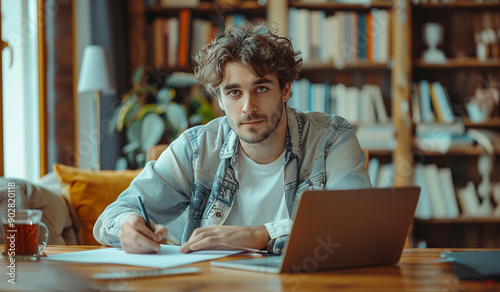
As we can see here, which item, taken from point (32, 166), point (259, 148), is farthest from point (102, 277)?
point (32, 166)

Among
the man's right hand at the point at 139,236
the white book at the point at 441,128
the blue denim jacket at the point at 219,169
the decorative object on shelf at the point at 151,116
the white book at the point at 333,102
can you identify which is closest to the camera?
the man's right hand at the point at 139,236

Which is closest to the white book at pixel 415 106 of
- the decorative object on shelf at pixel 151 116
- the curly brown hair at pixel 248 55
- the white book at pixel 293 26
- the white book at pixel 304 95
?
the white book at pixel 304 95

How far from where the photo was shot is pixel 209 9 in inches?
138

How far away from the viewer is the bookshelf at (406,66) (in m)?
3.34

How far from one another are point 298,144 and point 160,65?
1.94 m

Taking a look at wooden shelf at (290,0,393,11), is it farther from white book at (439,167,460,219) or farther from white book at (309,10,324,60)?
white book at (439,167,460,219)

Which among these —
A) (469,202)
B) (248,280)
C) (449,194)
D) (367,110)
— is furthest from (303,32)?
(248,280)

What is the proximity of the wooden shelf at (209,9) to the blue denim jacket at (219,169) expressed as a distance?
1.81m

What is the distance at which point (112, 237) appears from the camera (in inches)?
55.4

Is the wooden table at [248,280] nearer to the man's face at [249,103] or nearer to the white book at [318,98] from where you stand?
the man's face at [249,103]

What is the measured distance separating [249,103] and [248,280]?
785mm

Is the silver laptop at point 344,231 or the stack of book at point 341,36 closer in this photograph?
the silver laptop at point 344,231

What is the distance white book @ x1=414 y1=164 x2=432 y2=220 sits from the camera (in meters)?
3.33

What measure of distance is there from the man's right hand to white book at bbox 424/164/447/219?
2.39m
